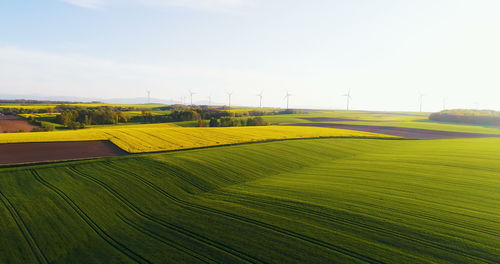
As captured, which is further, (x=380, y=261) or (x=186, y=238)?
(x=186, y=238)

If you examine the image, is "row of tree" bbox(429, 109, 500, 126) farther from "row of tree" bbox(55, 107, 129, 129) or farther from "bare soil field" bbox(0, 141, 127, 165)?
"row of tree" bbox(55, 107, 129, 129)

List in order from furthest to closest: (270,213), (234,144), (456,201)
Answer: (234,144) → (456,201) → (270,213)

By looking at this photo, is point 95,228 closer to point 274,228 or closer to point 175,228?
point 175,228

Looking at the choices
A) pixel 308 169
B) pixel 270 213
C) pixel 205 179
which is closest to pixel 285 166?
pixel 308 169

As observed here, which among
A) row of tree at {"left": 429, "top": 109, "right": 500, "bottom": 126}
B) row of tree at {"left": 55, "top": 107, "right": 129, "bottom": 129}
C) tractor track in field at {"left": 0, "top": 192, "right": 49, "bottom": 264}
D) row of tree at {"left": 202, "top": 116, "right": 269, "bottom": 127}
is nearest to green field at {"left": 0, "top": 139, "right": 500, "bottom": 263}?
tractor track in field at {"left": 0, "top": 192, "right": 49, "bottom": 264}

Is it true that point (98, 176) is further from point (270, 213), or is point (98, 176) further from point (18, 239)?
point (270, 213)

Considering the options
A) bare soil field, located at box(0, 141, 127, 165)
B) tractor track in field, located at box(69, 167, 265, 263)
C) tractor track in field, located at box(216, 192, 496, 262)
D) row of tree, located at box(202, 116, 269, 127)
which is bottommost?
tractor track in field, located at box(69, 167, 265, 263)

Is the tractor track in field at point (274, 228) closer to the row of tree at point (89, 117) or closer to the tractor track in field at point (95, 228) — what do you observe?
the tractor track in field at point (95, 228)
